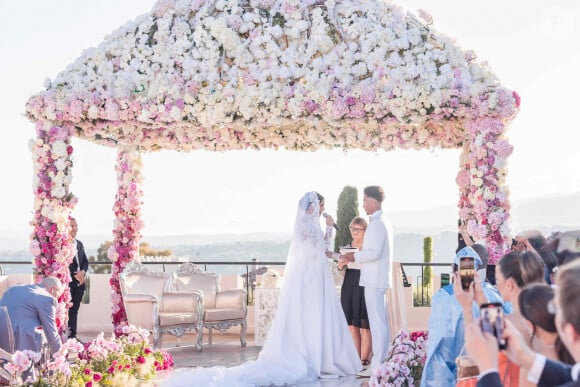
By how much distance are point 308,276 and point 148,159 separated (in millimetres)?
4623

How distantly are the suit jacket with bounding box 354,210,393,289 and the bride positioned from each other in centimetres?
41

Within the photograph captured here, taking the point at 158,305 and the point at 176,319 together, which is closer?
the point at 176,319

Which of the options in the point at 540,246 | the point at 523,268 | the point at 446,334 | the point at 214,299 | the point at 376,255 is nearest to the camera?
the point at 523,268

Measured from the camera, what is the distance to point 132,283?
1166 centimetres

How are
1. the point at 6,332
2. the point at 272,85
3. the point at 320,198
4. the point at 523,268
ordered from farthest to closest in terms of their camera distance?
the point at 272,85 → the point at 320,198 → the point at 6,332 → the point at 523,268

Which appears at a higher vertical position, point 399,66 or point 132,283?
point 399,66

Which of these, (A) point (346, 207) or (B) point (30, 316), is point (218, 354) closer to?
(B) point (30, 316)

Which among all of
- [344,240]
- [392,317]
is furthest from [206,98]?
[344,240]

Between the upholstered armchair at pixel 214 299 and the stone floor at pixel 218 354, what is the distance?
314 mm

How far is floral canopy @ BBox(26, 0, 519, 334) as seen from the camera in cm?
891

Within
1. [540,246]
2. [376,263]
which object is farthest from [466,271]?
[376,263]

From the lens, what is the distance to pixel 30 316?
21.7ft

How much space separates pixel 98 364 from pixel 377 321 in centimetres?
284

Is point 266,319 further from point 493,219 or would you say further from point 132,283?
point 493,219
